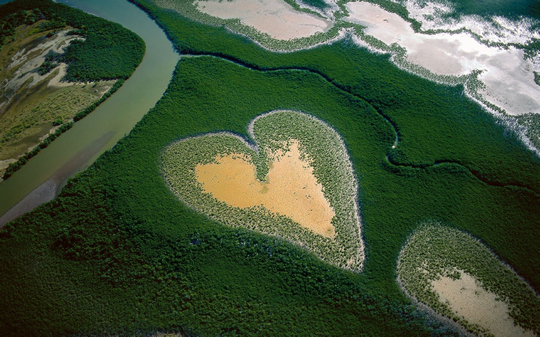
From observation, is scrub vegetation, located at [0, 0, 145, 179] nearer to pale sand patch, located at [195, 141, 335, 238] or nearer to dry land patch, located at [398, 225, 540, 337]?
pale sand patch, located at [195, 141, 335, 238]

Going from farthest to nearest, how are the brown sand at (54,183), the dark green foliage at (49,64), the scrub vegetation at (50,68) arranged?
the dark green foliage at (49,64)
the scrub vegetation at (50,68)
the brown sand at (54,183)

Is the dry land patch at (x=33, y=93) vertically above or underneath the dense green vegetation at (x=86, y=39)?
underneath

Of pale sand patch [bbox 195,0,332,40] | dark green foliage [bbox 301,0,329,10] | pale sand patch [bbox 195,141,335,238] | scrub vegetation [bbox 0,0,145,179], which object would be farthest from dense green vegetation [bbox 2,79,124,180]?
dark green foliage [bbox 301,0,329,10]

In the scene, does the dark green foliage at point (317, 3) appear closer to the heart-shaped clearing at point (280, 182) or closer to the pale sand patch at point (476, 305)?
the heart-shaped clearing at point (280, 182)

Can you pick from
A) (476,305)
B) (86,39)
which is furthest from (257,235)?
(86,39)

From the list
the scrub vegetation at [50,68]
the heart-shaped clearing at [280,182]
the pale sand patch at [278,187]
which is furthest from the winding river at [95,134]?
the pale sand patch at [278,187]

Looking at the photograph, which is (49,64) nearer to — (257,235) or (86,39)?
(86,39)
